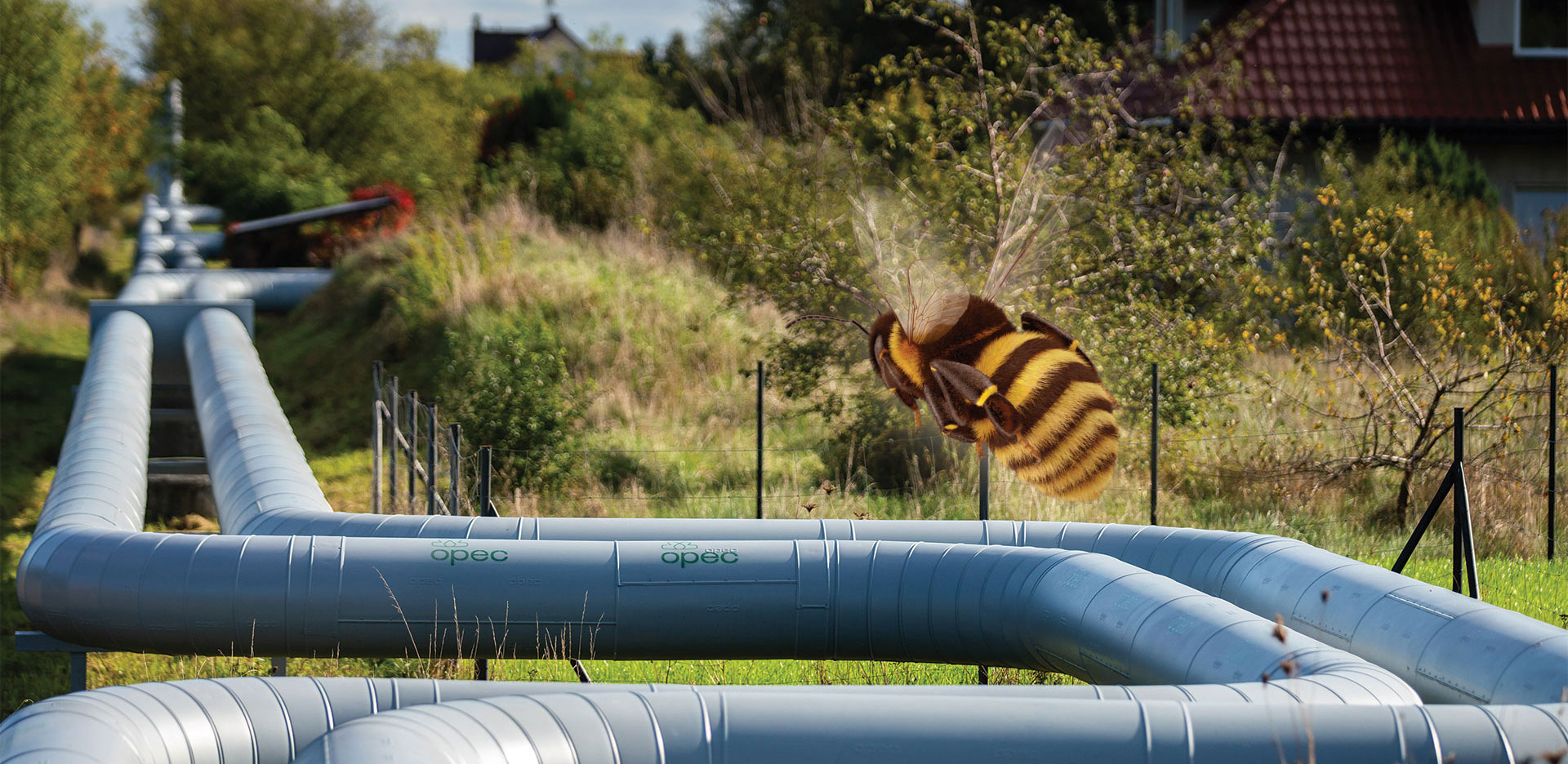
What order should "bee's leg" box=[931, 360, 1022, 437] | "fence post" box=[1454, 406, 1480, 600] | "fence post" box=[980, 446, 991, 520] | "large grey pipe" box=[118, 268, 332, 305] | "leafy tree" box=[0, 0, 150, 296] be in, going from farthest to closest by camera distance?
"leafy tree" box=[0, 0, 150, 296] < "large grey pipe" box=[118, 268, 332, 305] < "fence post" box=[980, 446, 991, 520] < "bee's leg" box=[931, 360, 1022, 437] < "fence post" box=[1454, 406, 1480, 600]


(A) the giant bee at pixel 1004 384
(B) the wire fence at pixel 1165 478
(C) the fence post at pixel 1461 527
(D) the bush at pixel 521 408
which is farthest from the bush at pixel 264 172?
(C) the fence post at pixel 1461 527

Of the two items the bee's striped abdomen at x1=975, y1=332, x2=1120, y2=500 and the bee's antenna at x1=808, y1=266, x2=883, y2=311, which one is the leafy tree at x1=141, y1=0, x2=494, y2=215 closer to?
the bee's antenna at x1=808, y1=266, x2=883, y2=311

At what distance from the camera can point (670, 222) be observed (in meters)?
21.9

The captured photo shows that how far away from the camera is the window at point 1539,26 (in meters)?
19.7

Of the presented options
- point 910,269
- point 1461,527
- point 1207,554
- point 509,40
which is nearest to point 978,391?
point 910,269

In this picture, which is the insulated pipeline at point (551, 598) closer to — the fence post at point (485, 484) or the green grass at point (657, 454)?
the green grass at point (657, 454)

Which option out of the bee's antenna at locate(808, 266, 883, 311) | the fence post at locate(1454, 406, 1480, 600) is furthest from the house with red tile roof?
the fence post at locate(1454, 406, 1480, 600)

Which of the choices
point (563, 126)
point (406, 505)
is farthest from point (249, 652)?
point (563, 126)

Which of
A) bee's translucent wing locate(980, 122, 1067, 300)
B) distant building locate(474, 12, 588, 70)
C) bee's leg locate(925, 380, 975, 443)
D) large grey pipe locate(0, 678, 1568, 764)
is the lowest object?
large grey pipe locate(0, 678, 1568, 764)

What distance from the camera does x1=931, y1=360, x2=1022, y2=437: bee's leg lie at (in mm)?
7930

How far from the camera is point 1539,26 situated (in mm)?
→ 20000

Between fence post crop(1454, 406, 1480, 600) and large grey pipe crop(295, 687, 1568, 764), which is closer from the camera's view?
large grey pipe crop(295, 687, 1568, 764)

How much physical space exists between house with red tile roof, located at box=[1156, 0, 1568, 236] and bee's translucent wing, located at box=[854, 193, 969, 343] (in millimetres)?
7866

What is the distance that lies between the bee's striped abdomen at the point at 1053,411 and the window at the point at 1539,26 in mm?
15139
